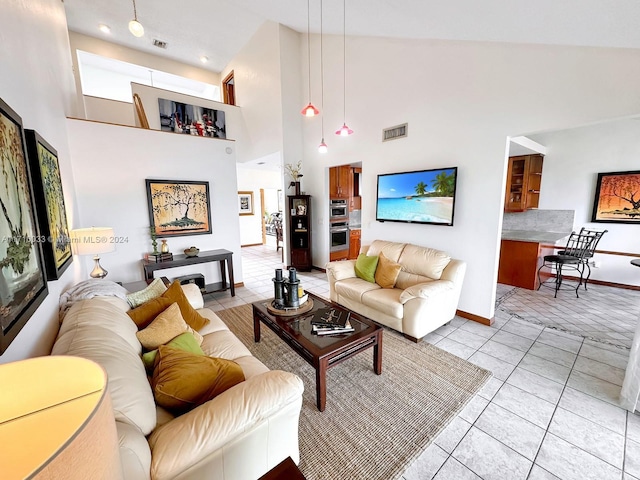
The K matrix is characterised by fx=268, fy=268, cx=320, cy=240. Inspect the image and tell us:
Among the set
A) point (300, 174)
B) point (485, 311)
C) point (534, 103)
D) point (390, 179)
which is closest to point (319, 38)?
point (300, 174)

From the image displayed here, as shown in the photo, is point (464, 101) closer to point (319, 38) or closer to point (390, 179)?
point (390, 179)

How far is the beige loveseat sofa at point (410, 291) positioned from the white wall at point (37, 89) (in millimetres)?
2736

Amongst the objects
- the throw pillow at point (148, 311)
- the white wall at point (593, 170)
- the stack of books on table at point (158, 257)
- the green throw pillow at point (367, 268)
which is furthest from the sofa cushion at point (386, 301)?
the white wall at point (593, 170)

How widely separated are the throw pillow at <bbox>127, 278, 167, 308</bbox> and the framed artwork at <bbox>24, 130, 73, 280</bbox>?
504 mm

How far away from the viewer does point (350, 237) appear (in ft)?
20.5

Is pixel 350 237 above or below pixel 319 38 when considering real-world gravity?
below

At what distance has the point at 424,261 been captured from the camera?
3.37 meters

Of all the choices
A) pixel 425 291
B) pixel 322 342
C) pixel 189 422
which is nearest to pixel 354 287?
pixel 425 291

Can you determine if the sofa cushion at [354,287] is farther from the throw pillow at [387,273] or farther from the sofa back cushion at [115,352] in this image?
the sofa back cushion at [115,352]

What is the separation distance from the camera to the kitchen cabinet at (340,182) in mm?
5488

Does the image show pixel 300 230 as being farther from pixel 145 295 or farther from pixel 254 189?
pixel 254 189

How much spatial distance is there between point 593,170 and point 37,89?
24.2 ft

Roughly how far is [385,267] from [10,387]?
3.29 m

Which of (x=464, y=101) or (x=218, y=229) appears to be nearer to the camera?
(x=464, y=101)
